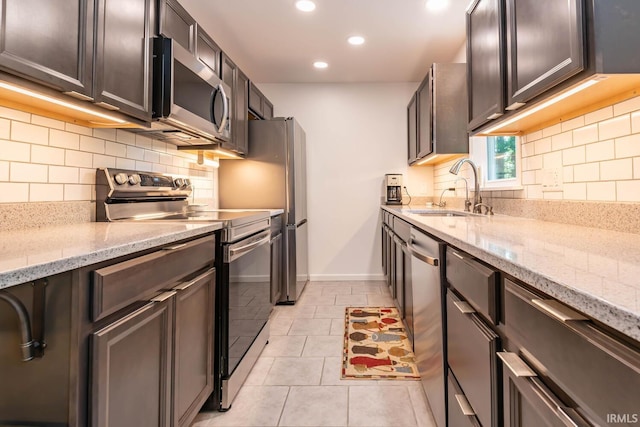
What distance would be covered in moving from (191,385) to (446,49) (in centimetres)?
343

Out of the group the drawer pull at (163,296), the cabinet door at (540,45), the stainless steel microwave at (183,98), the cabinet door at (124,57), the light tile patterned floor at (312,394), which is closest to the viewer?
the cabinet door at (540,45)

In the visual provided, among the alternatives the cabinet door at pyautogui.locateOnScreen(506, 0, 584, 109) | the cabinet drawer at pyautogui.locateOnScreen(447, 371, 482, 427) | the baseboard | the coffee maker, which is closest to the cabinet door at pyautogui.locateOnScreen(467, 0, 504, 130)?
the cabinet door at pyautogui.locateOnScreen(506, 0, 584, 109)

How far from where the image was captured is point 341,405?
64.4 inches

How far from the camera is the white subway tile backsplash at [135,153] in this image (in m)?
1.91

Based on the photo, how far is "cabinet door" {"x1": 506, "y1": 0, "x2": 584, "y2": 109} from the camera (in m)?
0.96

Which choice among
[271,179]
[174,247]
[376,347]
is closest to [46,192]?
[174,247]

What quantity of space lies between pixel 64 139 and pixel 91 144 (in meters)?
0.15

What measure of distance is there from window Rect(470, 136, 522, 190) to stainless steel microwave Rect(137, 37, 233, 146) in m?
1.89

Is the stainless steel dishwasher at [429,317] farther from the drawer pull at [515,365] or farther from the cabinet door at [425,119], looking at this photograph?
the cabinet door at [425,119]

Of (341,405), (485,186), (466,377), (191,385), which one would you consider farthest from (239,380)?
(485,186)

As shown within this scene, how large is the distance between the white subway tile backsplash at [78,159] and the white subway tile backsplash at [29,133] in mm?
111

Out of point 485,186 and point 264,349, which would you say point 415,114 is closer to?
point 485,186

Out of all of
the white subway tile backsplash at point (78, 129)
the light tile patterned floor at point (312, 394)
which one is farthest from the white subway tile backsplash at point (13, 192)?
the light tile patterned floor at point (312, 394)

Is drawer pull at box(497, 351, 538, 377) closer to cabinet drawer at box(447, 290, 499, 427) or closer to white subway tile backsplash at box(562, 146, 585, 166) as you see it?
cabinet drawer at box(447, 290, 499, 427)
